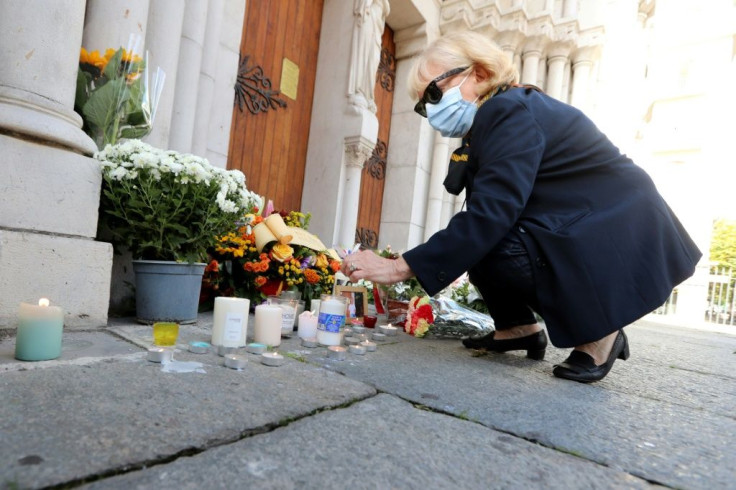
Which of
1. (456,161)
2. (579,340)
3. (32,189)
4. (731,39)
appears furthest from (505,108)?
(731,39)

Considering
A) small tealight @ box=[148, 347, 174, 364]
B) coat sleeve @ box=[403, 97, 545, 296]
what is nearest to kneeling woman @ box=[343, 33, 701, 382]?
coat sleeve @ box=[403, 97, 545, 296]

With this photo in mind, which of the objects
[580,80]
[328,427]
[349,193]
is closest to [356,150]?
[349,193]

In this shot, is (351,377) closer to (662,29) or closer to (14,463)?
(14,463)

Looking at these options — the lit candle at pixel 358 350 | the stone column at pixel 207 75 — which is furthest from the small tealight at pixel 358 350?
the stone column at pixel 207 75

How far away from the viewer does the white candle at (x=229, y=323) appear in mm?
1519

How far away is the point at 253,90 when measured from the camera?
3.56 m

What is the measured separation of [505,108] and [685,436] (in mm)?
1095

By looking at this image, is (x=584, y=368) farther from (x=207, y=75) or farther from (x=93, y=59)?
(x=207, y=75)

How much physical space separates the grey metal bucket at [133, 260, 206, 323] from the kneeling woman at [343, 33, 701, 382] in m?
0.78

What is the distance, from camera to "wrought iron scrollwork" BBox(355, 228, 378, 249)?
4.89m

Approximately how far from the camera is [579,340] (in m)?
1.43

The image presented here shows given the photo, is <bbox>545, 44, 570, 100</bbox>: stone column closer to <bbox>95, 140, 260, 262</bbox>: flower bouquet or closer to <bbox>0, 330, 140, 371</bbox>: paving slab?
<bbox>95, 140, 260, 262</bbox>: flower bouquet

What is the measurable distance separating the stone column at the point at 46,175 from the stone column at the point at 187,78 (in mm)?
897

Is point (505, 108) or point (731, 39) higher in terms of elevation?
point (731, 39)
